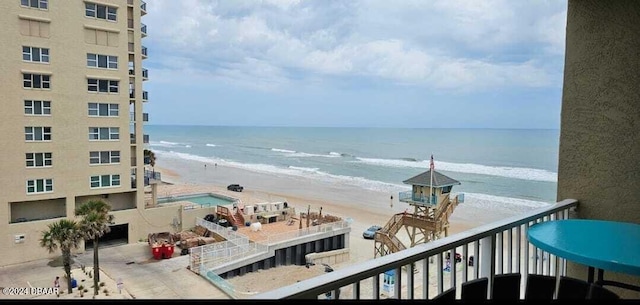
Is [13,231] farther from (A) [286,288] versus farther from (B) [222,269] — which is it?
(A) [286,288]

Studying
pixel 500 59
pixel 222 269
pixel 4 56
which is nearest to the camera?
pixel 4 56

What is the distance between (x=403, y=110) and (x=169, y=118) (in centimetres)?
659

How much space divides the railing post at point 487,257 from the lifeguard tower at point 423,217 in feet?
21.1

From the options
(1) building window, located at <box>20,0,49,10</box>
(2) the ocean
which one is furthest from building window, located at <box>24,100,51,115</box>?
(2) the ocean

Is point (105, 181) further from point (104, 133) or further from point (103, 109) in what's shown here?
point (103, 109)

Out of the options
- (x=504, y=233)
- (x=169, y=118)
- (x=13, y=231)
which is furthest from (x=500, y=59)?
(x=13, y=231)

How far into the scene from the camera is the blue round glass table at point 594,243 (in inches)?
44.4

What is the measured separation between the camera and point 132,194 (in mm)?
7074

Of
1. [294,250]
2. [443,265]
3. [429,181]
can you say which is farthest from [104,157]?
[429,181]

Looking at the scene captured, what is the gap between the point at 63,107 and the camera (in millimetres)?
4945

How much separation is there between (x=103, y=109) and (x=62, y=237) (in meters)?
1.84

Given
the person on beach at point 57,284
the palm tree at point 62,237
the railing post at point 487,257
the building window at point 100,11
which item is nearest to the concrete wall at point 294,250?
the palm tree at point 62,237

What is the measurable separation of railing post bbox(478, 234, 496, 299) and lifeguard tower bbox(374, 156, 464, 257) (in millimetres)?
6433

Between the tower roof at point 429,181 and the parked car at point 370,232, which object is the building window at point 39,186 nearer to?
the parked car at point 370,232
